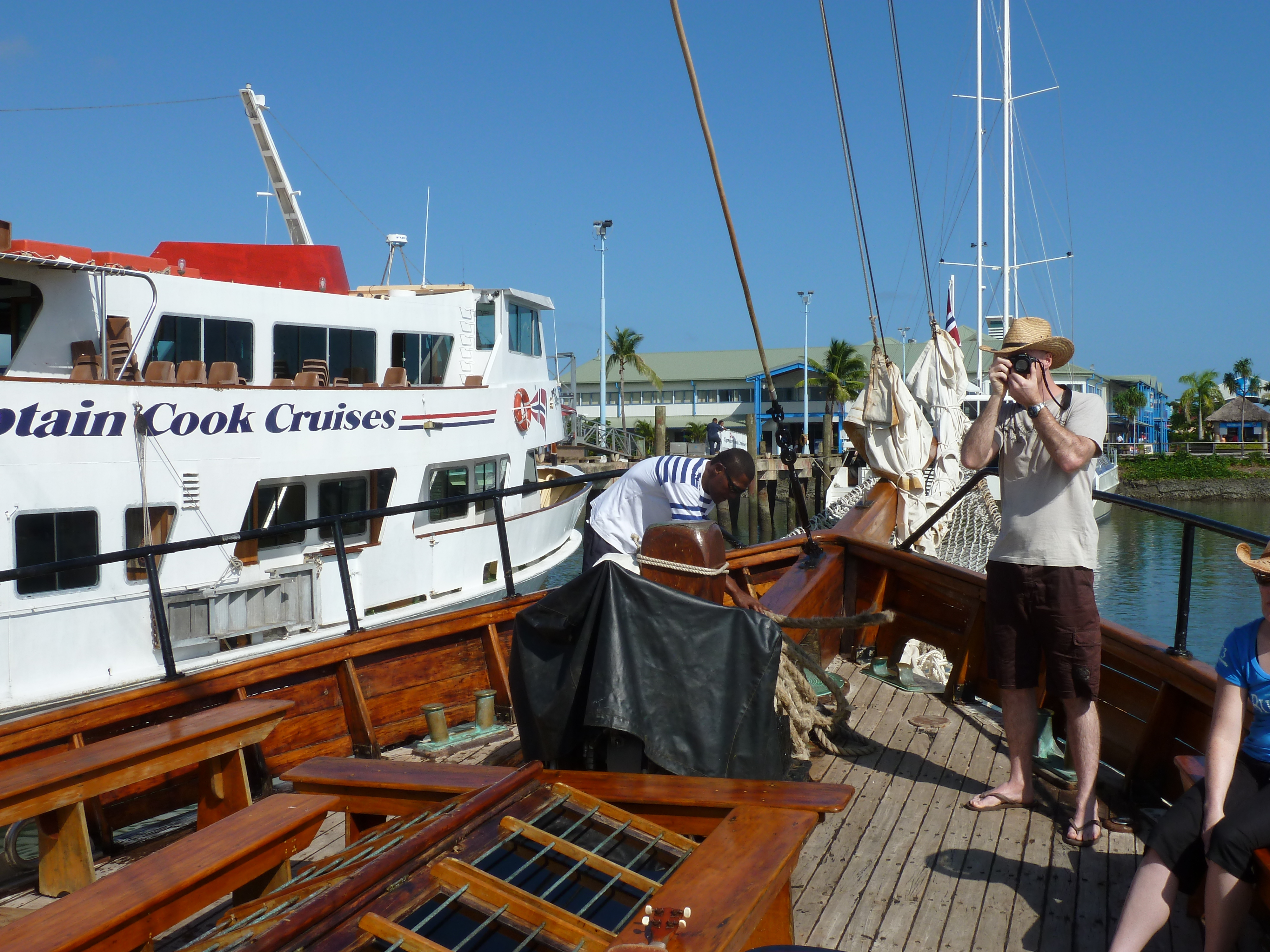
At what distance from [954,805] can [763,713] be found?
1235 millimetres

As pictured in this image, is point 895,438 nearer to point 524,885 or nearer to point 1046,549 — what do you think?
point 1046,549

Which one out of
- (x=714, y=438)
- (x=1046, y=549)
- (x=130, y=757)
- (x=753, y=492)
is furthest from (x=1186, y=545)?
(x=753, y=492)

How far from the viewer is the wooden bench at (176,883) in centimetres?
184

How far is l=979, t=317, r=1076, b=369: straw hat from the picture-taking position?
10.9 ft

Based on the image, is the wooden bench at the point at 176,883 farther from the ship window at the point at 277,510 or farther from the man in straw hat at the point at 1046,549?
the ship window at the point at 277,510

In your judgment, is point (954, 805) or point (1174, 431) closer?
point (954, 805)

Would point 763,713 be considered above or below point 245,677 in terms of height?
above

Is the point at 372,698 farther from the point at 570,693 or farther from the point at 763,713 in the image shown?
the point at 763,713

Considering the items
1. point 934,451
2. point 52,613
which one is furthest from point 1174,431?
point 52,613

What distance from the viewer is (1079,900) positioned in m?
2.78

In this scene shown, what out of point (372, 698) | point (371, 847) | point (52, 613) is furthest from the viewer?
point (52, 613)

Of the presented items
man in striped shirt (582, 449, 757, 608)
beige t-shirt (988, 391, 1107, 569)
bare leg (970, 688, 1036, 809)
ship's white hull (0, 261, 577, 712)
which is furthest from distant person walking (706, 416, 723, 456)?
beige t-shirt (988, 391, 1107, 569)

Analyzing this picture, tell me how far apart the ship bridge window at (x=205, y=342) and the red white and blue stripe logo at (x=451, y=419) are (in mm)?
1830

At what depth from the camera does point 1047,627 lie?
10.4 feet
